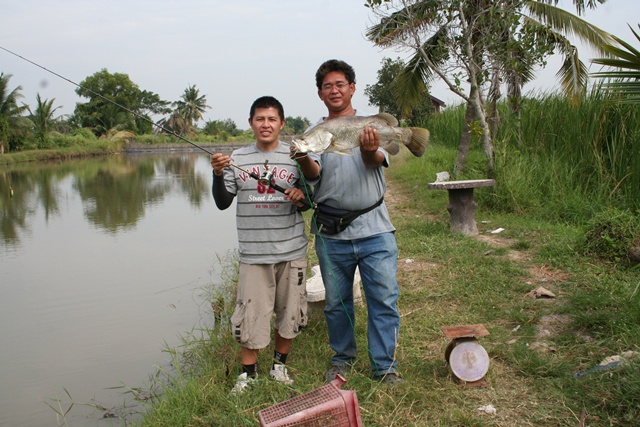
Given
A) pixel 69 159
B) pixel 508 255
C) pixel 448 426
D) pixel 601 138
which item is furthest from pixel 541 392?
pixel 69 159

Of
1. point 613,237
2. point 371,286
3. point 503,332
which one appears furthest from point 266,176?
point 613,237

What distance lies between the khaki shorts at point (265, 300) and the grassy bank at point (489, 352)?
1.10ft

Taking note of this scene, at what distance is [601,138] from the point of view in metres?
7.72

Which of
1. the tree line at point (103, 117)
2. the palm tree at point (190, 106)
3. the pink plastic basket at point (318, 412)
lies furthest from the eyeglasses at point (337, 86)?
the palm tree at point (190, 106)

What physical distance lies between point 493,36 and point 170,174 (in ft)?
76.4

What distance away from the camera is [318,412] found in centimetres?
215

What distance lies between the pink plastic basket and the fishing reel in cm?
128

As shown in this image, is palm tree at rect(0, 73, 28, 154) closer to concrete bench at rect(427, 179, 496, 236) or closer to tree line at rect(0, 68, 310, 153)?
tree line at rect(0, 68, 310, 153)

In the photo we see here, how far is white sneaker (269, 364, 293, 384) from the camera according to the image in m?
3.24

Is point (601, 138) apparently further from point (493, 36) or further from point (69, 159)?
point (69, 159)

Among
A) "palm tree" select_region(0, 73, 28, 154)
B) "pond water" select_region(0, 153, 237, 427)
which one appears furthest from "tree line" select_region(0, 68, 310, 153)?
"pond water" select_region(0, 153, 237, 427)

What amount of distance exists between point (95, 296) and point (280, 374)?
5115 mm

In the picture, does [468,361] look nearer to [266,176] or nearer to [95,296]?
[266,176]

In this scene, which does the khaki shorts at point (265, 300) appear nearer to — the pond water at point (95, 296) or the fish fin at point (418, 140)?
the fish fin at point (418, 140)
